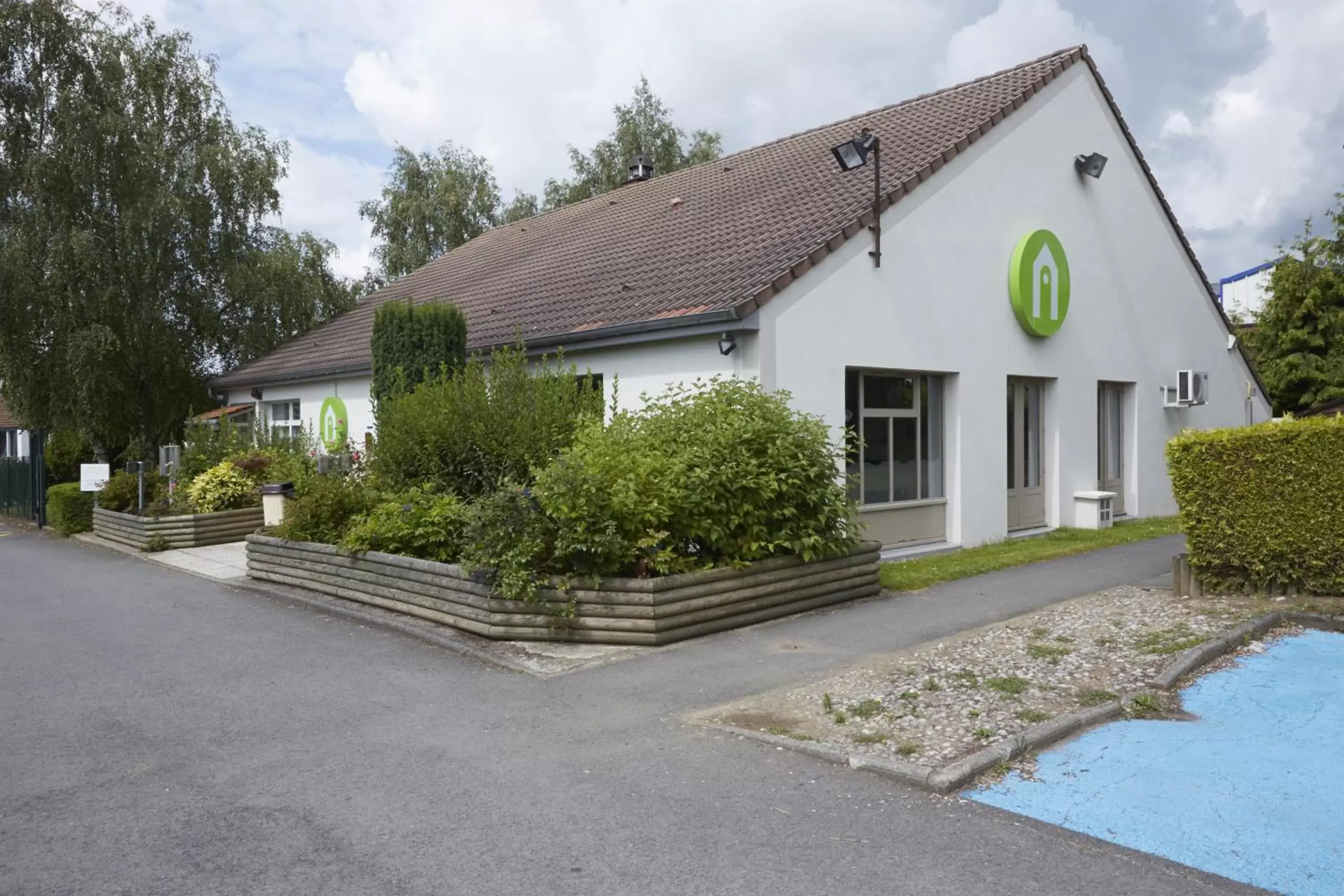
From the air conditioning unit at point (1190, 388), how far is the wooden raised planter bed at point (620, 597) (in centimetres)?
1107

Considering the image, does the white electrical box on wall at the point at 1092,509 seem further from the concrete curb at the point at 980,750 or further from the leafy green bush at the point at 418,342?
the leafy green bush at the point at 418,342

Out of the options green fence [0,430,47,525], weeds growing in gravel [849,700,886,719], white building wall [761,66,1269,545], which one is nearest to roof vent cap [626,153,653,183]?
white building wall [761,66,1269,545]

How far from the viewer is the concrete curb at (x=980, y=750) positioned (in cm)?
503

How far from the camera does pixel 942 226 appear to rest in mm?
13617

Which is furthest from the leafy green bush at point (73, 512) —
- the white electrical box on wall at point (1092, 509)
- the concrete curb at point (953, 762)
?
the white electrical box on wall at point (1092, 509)

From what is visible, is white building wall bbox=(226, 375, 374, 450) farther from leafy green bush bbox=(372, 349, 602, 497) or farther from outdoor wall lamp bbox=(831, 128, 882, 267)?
outdoor wall lamp bbox=(831, 128, 882, 267)

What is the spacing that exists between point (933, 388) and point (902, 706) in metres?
8.40

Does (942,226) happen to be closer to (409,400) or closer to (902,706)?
(409,400)

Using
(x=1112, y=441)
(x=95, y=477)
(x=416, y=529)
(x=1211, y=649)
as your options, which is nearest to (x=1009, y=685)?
(x=1211, y=649)

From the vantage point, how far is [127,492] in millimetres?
18750

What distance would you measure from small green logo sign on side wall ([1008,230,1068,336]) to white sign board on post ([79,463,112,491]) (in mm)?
16938

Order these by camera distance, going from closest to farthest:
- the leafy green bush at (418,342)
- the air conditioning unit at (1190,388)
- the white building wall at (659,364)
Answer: the white building wall at (659,364), the leafy green bush at (418,342), the air conditioning unit at (1190,388)

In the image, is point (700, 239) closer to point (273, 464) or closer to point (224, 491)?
point (273, 464)

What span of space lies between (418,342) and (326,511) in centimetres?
344
